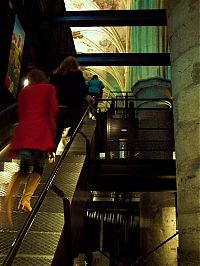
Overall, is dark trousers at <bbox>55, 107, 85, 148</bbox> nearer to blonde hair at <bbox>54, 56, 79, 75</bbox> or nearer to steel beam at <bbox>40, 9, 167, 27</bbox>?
blonde hair at <bbox>54, 56, 79, 75</bbox>

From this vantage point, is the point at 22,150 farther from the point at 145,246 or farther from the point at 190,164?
the point at 145,246

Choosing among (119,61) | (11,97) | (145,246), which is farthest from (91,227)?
(11,97)

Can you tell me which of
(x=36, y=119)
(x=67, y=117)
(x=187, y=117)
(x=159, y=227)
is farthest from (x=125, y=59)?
(x=36, y=119)

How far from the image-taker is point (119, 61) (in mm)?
9609

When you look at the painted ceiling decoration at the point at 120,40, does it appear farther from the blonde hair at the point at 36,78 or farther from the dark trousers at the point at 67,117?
the blonde hair at the point at 36,78

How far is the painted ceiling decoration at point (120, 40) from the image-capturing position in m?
14.7

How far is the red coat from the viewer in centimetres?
337

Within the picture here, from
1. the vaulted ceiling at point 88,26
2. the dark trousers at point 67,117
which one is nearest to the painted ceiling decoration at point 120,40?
the vaulted ceiling at point 88,26

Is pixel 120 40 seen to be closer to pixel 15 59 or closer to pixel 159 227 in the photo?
pixel 159 227

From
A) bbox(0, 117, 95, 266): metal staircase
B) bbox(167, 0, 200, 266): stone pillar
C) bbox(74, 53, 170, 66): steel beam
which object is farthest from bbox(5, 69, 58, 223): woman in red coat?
bbox(74, 53, 170, 66): steel beam

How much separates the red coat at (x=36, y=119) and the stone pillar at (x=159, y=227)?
7.06 metres

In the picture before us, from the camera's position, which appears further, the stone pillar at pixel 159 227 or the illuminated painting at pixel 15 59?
the stone pillar at pixel 159 227

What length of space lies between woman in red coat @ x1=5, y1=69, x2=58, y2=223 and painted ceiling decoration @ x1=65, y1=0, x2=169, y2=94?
1029 cm

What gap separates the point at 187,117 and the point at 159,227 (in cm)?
703
